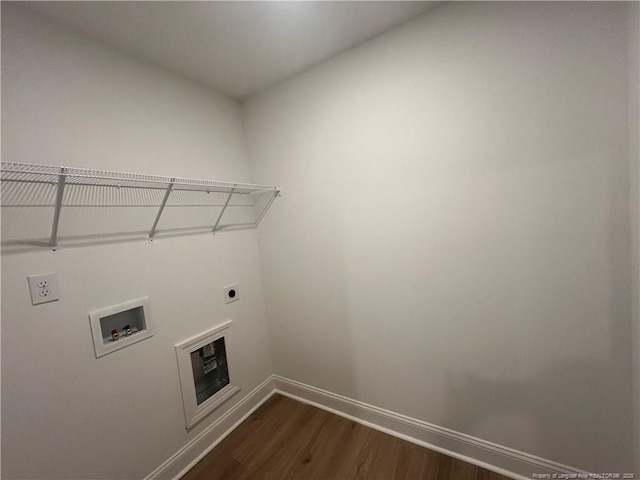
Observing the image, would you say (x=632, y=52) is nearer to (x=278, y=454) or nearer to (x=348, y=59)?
(x=348, y=59)

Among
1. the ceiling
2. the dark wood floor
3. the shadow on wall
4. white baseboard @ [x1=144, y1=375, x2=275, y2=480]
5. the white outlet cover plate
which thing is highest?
the ceiling

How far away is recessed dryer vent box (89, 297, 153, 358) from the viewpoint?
A: 1.20m

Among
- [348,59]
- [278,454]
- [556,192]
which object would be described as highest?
[348,59]

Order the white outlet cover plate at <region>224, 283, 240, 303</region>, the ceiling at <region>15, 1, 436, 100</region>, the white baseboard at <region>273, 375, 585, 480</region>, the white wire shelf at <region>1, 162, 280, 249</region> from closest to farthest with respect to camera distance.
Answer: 1. the white wire shelf at <region>1, 162, 280, 249</region>
2. the ceiling at <region>15, 1, 436, 100</region>
3. the white baseboard at <region>273, 375, 585, 480</region>
4. the white outlet cover plate at <region>224, 283, 240, 303</region>

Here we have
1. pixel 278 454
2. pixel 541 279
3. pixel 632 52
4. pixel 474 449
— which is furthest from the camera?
pixel 278 454

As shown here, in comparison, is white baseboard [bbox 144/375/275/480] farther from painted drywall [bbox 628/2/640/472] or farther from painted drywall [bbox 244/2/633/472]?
painted drywall [bbox 628/2/640/472]

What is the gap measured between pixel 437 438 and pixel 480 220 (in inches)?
51.6

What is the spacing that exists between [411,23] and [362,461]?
8.21 feet

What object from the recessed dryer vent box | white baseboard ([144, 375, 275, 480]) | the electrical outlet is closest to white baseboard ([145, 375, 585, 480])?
white baseboard ([144, 375, 275, 480])

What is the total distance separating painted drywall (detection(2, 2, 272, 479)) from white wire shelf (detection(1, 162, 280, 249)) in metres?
0.09

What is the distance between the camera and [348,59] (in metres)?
1.56

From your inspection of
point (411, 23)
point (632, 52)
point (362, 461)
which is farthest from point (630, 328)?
point (411, 23)

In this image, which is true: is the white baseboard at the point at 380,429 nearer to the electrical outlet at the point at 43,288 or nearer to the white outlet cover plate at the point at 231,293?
the white outlet cover plate at the point at 231,293

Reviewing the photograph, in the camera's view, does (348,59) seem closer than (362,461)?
No
